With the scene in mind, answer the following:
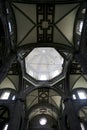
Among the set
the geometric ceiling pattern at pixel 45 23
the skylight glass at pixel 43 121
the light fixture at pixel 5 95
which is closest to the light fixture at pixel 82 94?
the skylight glass at pixel 43 121

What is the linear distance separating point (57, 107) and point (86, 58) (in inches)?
346

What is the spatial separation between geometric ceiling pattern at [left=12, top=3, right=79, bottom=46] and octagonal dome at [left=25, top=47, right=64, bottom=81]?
414 cm

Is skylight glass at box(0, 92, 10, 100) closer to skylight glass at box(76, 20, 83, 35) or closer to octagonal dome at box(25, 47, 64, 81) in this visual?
octagonal dome at box(25, 47, 64, 81)

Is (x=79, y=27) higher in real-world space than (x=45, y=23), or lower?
lower

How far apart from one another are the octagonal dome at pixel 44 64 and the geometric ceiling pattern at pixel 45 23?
414 centimetres

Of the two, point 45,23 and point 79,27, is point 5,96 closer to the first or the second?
point 45,23

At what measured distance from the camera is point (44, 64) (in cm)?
2280

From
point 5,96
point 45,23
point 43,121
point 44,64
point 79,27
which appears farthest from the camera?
point 44,64

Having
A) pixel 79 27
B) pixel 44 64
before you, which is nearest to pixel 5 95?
pixel 44 64

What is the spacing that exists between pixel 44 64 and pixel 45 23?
330 inches

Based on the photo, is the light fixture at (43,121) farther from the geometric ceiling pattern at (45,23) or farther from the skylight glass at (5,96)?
the geometric ceiling pattern at (45,23)

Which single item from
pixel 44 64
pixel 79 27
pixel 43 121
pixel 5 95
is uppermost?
pixel 44 64

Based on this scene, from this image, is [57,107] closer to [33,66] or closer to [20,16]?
[33,66]

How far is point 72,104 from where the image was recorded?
612 inches
